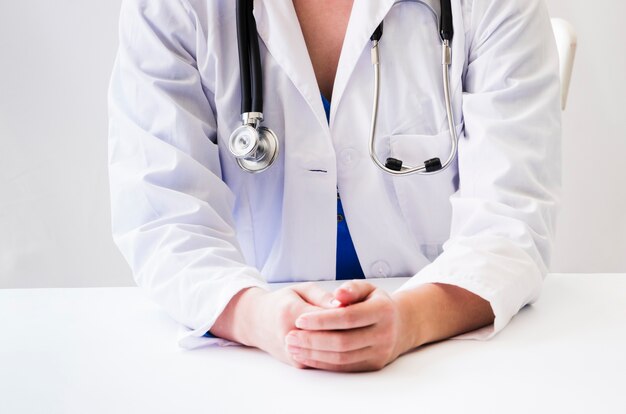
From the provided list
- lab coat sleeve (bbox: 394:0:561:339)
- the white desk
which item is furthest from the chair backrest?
the white desk

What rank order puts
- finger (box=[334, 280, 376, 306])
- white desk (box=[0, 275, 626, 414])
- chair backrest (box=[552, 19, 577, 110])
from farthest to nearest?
1. chair backrest (box=[552, 19, 577, 110])
2. finger (box=[334, 280, 376, 306])
3. white desk (box=[0, 275, 626, 414])

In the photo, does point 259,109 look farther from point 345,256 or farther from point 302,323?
point 302,323

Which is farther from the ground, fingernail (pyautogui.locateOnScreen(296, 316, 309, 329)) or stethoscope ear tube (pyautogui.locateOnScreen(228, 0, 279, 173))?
stethoscope ear tube (pyautogui.locateOnScreen(228, 0, 279, 173))

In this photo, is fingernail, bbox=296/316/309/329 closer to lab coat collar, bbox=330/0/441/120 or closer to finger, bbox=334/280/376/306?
finger, bbox=334/280/376/306

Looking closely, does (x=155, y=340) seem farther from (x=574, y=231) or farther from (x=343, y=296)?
(x=574, y=231)

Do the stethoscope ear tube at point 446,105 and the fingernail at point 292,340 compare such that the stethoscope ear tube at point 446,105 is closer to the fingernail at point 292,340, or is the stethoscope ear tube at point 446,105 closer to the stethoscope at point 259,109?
the stethoscope at point 259,109

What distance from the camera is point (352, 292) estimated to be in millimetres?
722

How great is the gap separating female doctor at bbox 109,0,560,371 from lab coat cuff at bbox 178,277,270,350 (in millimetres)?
71

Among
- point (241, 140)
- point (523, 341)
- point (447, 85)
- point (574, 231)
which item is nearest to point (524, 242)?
point (523, 341)

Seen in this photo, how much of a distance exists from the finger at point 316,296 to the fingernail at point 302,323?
1.3 inches

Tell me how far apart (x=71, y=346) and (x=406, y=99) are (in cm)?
57

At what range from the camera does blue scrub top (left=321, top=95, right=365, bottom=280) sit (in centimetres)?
115

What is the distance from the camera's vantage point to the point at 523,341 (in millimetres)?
771

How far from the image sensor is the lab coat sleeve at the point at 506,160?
0.85 meters
